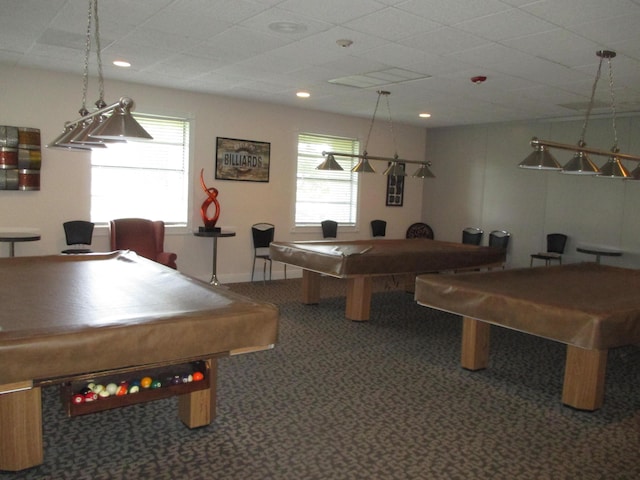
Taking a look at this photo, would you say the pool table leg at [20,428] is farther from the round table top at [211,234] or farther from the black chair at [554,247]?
the black chair at [554,247]

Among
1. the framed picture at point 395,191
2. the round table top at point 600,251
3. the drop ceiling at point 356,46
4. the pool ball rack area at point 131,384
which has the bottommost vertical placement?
the pool ball rack area at point 131,384

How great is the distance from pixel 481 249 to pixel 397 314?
4.65 ft

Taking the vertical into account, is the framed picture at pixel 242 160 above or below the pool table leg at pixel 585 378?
above

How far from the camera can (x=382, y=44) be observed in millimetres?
4398

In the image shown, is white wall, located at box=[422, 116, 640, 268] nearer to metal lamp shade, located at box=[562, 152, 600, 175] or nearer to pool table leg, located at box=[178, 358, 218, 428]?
metal lamp shade, located at box=[562, 152, 600, 175]

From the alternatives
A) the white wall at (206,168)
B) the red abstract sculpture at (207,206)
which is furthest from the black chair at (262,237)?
the red abstract sculpture at (207,206)

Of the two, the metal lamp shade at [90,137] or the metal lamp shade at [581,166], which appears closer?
the metal lamp shade at [90,137]

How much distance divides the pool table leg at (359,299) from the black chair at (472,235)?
11.9ft

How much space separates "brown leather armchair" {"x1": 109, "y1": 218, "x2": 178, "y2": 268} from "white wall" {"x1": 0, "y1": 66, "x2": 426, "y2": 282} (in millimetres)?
Result: 371

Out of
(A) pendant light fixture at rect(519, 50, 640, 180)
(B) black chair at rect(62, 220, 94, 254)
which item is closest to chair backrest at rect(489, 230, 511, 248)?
(A) pendant light fixture at rect(519, 50, 640, 180)

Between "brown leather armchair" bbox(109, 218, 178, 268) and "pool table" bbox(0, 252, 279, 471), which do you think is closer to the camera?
"pool table" bbox(0, 252, 279, 471)

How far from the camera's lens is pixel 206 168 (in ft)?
23.6

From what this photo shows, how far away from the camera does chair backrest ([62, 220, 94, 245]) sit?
6.08m

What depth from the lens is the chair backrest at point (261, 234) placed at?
7.53 m
